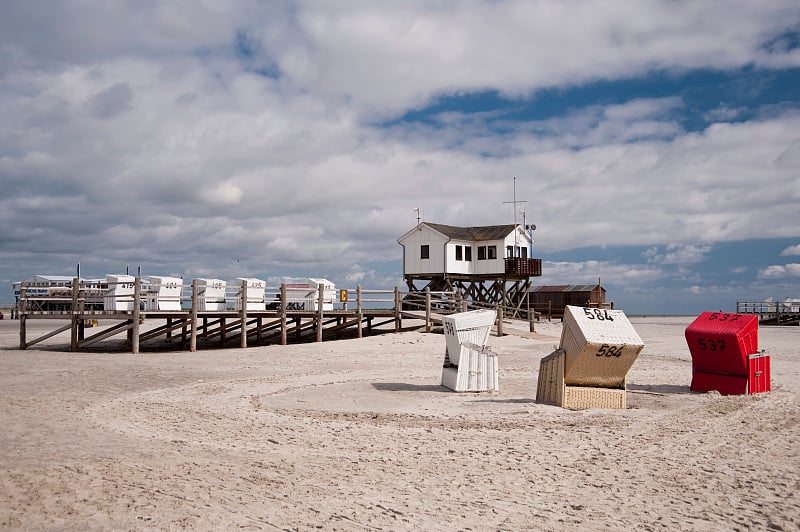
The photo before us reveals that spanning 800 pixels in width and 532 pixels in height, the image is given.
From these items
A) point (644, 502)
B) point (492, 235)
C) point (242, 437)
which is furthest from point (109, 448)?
point (492, 235)

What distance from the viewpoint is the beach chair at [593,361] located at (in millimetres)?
11219

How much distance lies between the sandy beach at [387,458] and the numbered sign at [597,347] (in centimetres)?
74

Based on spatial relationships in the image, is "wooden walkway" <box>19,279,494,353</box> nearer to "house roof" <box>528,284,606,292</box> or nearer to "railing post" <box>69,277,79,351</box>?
"railing post" <box>69,277,79,351</box>

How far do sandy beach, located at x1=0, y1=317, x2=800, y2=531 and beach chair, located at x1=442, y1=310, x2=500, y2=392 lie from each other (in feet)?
1.35

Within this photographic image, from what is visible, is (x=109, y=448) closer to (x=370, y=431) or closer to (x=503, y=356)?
(x=370, y=431)

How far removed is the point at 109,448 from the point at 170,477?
179cm

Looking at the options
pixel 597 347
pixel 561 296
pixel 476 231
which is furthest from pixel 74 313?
pixel 561 296

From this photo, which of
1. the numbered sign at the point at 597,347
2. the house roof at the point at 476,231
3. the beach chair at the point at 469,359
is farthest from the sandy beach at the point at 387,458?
the house roof at the point at 476,231

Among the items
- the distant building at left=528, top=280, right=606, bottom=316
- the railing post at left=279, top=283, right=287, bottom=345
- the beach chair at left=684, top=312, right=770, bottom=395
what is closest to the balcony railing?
the distant building at left=528, top=280, right=606, bottom=316

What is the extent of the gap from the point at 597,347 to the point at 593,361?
37cm

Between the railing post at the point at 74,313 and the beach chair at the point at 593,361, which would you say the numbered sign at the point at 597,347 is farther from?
the railing post at the point at 74,313

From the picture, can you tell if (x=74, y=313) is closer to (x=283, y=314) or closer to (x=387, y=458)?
(x=283, y=314)

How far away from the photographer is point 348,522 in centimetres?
570

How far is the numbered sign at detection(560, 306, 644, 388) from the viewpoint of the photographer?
11.2 m
